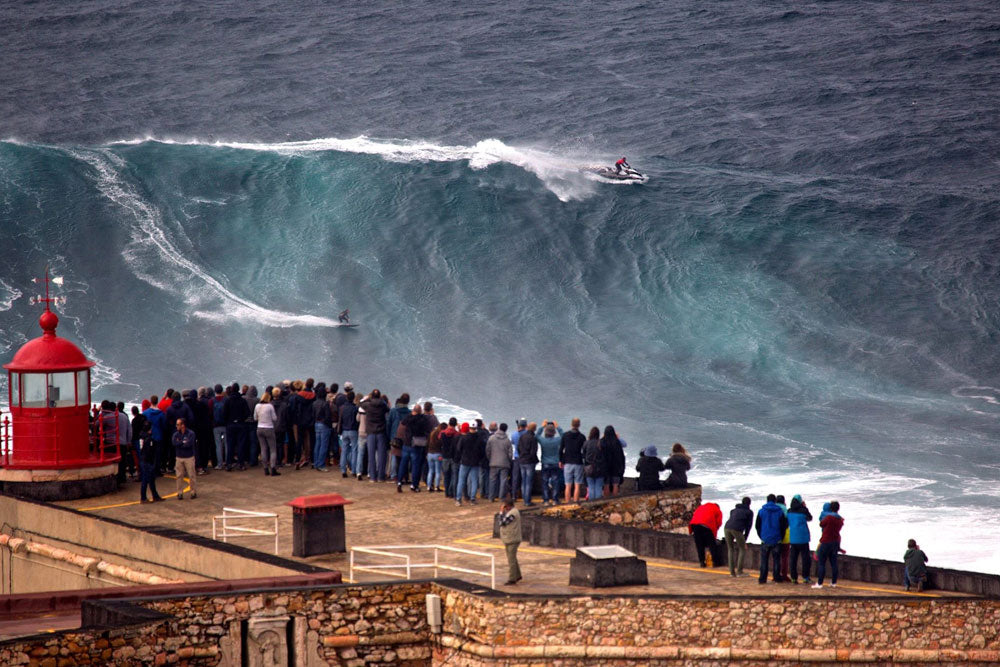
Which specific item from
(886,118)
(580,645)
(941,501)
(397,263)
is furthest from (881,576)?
(886,118)

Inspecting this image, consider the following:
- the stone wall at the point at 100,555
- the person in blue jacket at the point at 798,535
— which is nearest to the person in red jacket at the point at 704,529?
the person in blue jacket at the point at 798,535

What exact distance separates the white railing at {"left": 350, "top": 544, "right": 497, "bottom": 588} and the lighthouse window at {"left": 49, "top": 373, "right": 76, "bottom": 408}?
5.97m

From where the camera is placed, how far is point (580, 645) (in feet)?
46.7

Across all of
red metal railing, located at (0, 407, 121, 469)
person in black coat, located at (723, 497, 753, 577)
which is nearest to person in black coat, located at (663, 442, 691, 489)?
person in black coat, located at (723, 497, 753, 577)

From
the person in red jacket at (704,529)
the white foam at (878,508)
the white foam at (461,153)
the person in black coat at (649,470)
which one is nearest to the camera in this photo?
the person in red jacket at (704,529)

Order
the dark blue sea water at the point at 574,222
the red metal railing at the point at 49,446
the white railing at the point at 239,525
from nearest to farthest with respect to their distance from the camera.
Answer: the white railing at the point at 239,525 < the red metal railing at the point at 49,446 < the dark blue sea water at the point at 574,222

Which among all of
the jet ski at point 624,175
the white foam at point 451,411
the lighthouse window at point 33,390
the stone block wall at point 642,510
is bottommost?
the stone block wall at point 642,510

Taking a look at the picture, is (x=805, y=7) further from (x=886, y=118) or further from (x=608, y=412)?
(x=608, y=412)

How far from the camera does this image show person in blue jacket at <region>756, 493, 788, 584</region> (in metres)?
15.7

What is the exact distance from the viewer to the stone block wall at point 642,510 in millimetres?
18625

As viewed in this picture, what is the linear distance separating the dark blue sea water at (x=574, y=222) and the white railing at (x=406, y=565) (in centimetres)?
1017

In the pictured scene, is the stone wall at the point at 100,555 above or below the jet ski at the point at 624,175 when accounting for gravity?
below

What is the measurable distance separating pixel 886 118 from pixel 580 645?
42241mm

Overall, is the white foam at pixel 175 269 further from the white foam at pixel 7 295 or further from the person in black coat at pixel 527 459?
the person in black coat at pixel 527 459
